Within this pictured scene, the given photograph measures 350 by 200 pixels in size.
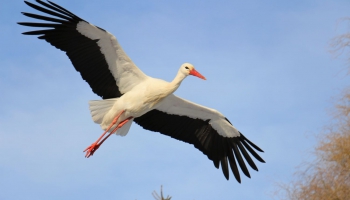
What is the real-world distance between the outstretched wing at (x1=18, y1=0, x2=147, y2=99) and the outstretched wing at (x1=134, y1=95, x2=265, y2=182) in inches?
37.6

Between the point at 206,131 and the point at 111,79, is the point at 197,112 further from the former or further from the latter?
the point at 111,79

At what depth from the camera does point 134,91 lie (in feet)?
37.8

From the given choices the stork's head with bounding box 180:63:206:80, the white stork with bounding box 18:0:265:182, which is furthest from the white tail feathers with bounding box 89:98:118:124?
the stork's head with bounding box 180:63:206:80

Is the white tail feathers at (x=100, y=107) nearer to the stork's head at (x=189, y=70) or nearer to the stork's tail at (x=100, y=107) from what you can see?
the stork's tail at (x=100, y=107)

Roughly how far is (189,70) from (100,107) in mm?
1435

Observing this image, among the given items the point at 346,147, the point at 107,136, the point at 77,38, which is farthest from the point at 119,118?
the point at 346,147

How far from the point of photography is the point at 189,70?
1152 centimetres

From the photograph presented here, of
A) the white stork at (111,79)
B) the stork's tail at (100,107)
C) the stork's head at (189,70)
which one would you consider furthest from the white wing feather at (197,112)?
the stork's tail at (100,107)

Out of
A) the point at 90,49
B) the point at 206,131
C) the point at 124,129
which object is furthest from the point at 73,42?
the point at 206,131

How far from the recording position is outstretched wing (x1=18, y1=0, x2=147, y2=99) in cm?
1130

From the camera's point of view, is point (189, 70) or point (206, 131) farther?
point (206, 131)

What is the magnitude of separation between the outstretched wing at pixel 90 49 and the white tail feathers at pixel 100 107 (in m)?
0.22

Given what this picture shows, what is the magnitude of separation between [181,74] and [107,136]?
1525mm

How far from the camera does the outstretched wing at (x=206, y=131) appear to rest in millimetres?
12383
